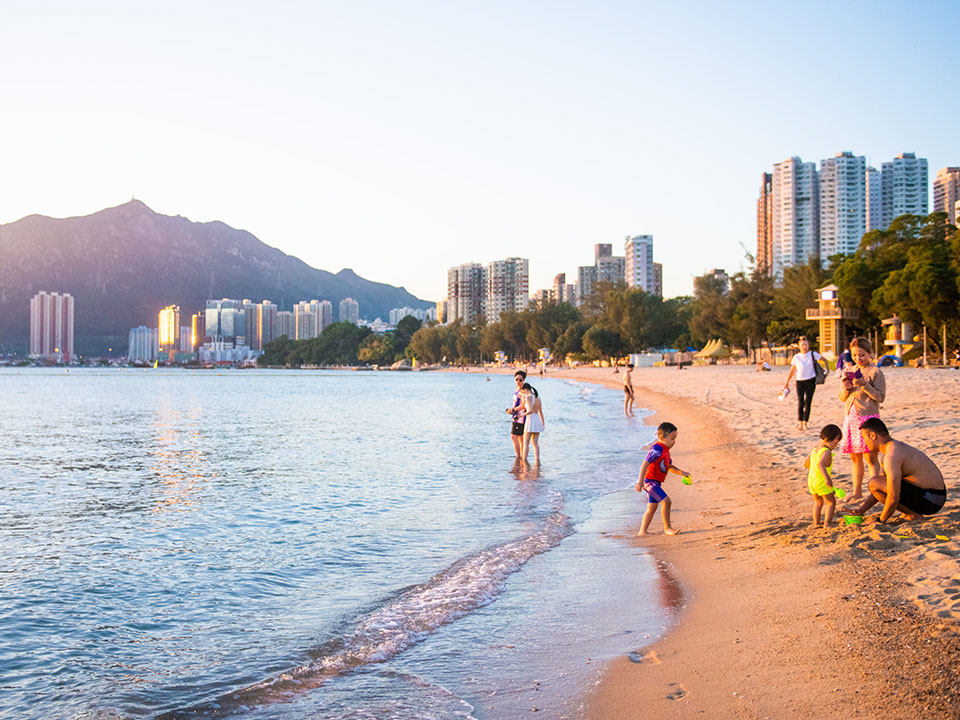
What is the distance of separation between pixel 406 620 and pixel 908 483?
174 inches

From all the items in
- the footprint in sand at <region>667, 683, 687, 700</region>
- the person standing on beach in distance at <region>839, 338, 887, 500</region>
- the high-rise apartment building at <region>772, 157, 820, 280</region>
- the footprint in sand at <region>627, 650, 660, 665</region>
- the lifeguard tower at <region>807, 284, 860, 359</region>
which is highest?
the high-rise apartment building at <region>772, 157, 820, 280</region>

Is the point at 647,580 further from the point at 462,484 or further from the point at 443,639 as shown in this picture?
the point at 462,484

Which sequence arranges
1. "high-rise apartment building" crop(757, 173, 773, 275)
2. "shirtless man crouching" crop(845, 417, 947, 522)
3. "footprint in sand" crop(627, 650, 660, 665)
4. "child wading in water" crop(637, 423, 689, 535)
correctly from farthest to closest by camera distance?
"high-rise apartment building" crop(757, 173, 773, 275), "child wading in water" crop(637, 423, 689, 535), "shirtless man crouching" crop(845, 417, 947, 522), "footprint in sand" crop(627, 650, 660, 665)

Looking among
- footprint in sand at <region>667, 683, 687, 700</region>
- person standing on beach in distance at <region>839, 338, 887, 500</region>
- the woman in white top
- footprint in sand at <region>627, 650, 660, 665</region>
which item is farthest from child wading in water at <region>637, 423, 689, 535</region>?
the woman in white top

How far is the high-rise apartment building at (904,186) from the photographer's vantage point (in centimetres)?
13650

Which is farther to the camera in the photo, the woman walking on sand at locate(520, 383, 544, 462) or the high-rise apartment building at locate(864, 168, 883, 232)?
the high-rise apartment building at locate(864, 168, 883, 232)

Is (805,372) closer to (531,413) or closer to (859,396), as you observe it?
(531,413)

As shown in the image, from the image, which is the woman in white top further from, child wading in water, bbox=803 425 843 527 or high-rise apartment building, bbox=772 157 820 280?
high-rise apartment building, bbox=772 157 820 280

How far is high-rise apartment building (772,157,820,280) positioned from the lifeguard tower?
8469 cm

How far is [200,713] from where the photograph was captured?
14.7 ft

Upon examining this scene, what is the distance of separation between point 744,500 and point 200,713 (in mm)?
7092

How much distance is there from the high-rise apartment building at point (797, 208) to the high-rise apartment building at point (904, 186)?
11.3m

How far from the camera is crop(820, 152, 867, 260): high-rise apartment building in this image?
5394 inches

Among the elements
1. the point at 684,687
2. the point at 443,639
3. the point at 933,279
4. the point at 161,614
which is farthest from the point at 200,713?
the point at 933,279
